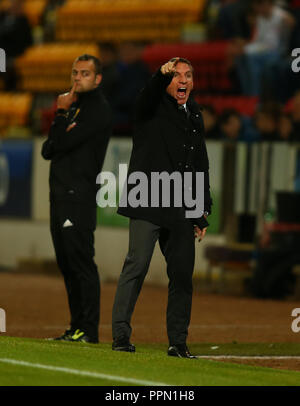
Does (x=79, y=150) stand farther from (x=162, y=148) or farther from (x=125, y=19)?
(x=125, y=19)

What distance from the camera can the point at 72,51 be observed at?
2128 centimetres

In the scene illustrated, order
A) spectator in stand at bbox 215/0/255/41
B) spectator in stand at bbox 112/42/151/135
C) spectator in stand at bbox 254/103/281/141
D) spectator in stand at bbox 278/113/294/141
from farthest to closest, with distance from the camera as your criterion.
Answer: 1. spectator in stand at bbox 215/0/255/41
2. spectator in stand at bbox 112/42/151/135
3. spectator in stand at bbox 254/103/281/141
4. spectator in stand at bbox 278/113/294/141

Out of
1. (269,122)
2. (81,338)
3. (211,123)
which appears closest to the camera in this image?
(81,338)

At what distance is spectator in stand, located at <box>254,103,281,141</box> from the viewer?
49.7 ft

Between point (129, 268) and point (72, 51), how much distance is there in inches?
529

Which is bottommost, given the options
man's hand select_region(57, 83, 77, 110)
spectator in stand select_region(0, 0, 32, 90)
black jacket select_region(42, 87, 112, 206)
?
black jacket select_region(42, 87, 112, 206)

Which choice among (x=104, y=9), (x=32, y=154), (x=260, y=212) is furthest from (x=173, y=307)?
(x=104, y=9)

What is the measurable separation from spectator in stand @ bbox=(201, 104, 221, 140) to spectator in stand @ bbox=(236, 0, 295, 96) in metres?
1.60

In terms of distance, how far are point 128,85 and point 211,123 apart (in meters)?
3.03

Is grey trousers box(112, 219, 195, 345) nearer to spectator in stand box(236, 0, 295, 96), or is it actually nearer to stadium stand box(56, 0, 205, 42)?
spectator in stand box(236, 0, 295, 96)

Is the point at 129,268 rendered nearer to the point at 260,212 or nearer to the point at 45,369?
the point at 45,369

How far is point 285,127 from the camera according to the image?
15.1m

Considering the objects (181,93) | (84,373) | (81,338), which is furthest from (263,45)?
(84,373)

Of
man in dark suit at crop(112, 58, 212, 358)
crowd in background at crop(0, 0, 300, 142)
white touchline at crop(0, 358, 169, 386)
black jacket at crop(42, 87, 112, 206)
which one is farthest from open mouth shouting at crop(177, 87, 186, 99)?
crowd in background at crop(0, 0, 300, 142)
